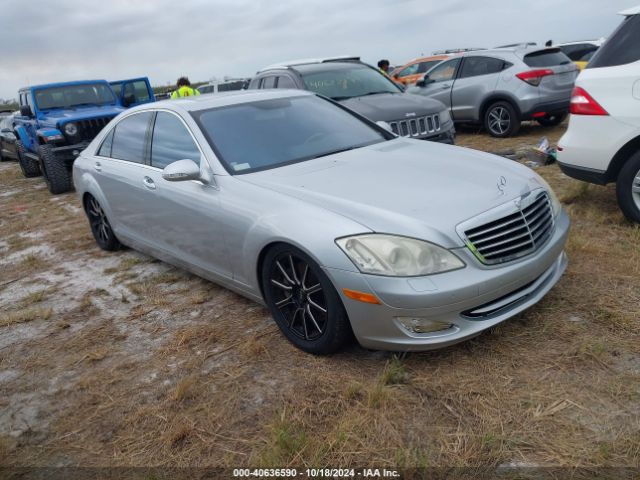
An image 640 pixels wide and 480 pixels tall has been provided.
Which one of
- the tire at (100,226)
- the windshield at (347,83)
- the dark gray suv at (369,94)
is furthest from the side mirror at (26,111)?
the tire at (100,226)

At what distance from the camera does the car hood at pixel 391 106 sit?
24.3ft

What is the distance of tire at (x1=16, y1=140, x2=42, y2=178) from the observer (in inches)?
469

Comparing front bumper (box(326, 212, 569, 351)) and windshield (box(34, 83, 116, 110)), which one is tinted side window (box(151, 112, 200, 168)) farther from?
windshield (box(34, 83, 116, 110))

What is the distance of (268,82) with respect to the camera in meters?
8.63

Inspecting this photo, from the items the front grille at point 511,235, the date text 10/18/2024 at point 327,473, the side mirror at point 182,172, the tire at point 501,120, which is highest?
the side mirror at point 182,172

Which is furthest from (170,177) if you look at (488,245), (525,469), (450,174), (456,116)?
(456,116)

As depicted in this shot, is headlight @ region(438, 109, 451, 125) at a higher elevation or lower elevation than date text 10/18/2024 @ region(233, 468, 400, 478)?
higher

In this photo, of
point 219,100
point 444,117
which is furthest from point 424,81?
point 219,100

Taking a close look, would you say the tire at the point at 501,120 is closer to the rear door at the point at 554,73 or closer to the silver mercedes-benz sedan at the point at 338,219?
the rear door at the point at 554,73

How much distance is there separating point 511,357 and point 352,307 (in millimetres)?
934

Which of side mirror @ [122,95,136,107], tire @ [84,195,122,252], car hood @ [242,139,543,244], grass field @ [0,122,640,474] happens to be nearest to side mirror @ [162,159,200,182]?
car hood @ [242,139,543,244]

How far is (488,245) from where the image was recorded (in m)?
2.93

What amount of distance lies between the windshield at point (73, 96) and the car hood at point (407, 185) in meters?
8.79

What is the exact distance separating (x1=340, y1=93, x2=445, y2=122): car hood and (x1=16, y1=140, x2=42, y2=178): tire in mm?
7693
